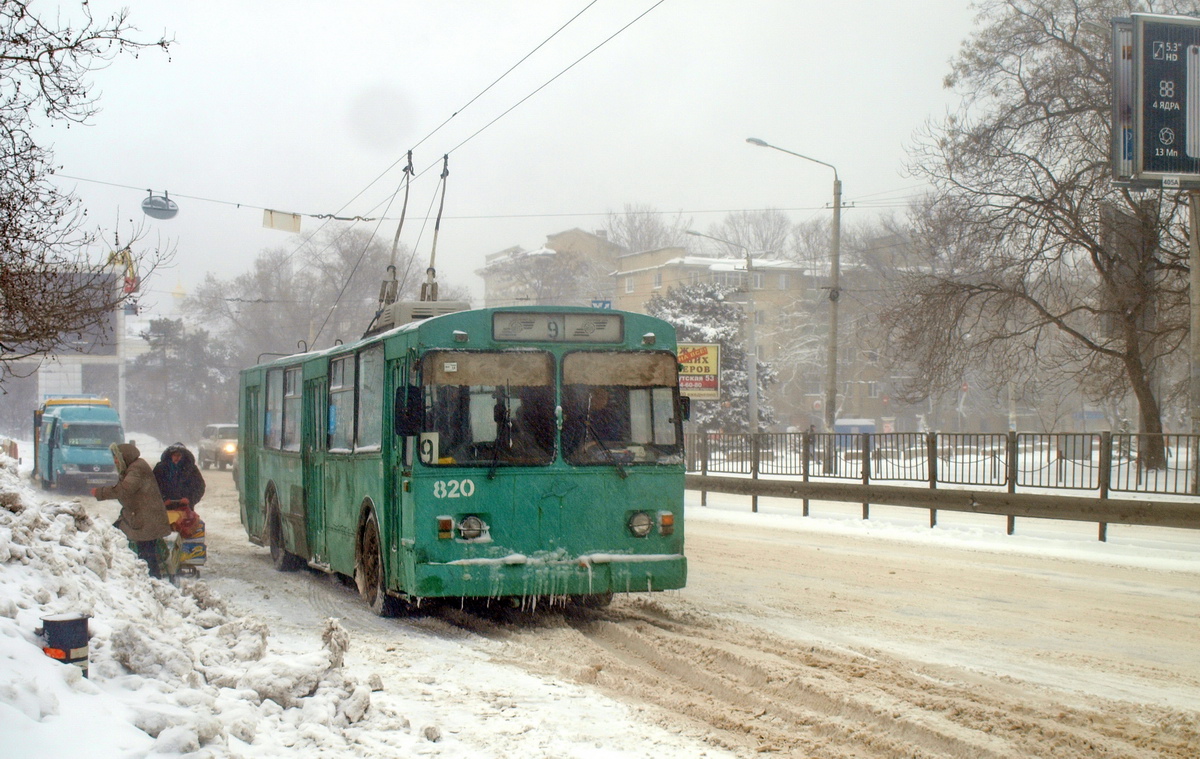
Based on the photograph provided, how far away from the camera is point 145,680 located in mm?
5914

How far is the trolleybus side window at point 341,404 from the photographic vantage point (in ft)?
38.8

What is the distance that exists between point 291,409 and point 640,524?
604cm

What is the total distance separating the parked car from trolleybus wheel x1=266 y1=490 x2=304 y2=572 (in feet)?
97.7

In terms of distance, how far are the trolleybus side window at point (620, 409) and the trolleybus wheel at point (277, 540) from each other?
5.96m

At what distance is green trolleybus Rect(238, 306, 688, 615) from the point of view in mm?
9633

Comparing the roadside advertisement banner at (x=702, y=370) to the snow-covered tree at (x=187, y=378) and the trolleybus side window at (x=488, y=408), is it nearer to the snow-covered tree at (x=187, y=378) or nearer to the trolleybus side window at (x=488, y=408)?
the trolleybus side window at (x=488, y=408)

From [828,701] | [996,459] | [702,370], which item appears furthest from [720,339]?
[828,701]

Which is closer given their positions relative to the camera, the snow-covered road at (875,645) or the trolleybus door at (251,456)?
the snow-covered road at (875,645)

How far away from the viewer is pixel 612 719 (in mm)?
6500

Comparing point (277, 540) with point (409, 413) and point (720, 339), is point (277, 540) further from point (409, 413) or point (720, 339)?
point (720, 339)

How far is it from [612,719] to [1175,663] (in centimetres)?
445

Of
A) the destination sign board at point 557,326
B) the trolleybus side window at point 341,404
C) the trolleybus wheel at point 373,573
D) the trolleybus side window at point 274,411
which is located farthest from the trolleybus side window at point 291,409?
the destination sign board at point 557,326

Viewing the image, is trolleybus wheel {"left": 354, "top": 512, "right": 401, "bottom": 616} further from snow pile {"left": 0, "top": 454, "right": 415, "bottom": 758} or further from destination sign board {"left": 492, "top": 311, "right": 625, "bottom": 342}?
destination sign board {"left": 492, "top": 311, "right": 625, "bottom": 342}

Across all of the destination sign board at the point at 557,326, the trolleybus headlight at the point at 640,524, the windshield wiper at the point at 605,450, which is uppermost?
the destination sign board at the point at 557,326
